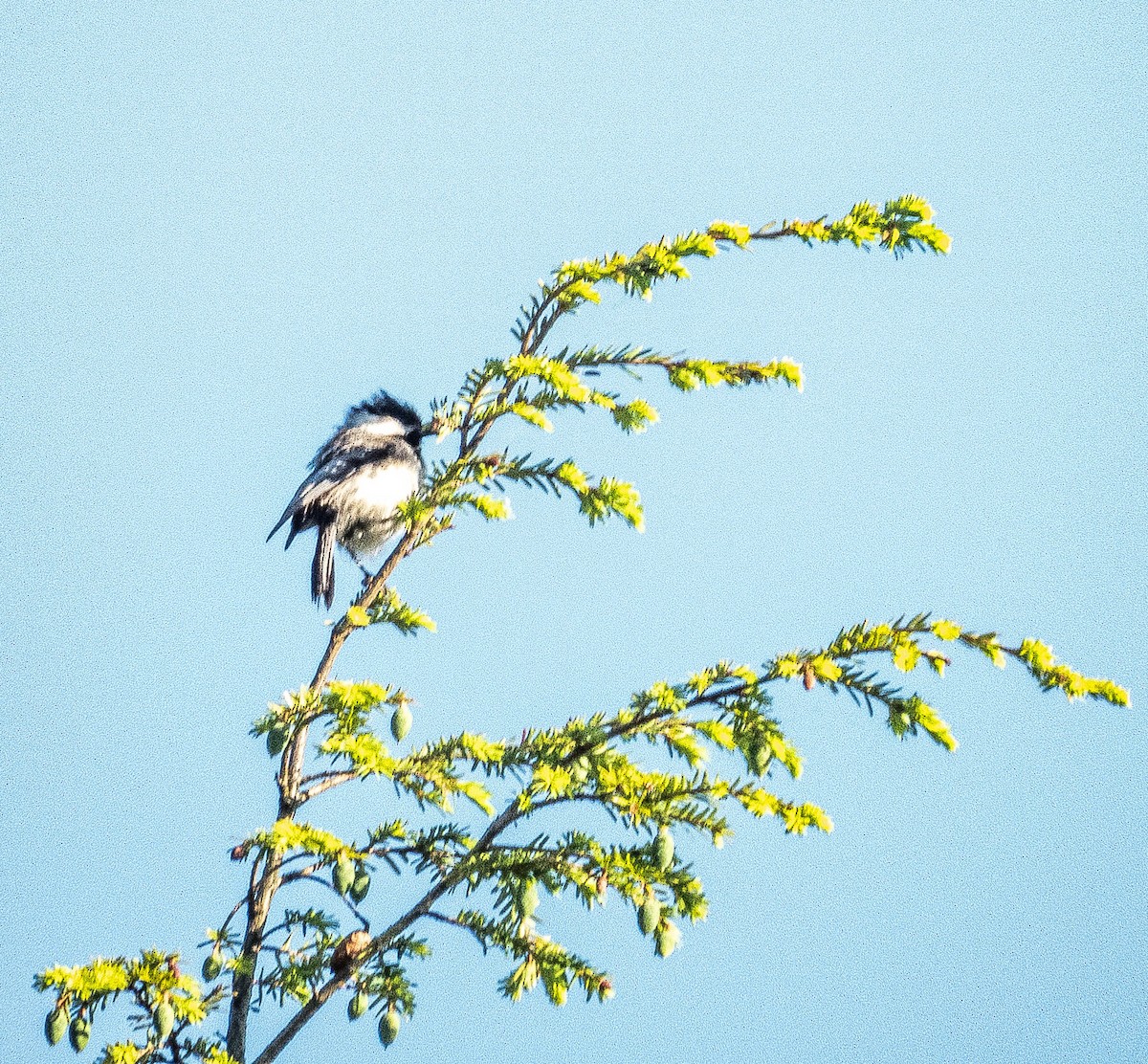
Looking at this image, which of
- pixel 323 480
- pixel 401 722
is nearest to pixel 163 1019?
pixel 401 722

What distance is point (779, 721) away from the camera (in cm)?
294

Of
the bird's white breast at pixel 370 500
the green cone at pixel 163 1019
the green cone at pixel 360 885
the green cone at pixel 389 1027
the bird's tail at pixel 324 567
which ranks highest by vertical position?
the bird's white breast at pixel 370 500

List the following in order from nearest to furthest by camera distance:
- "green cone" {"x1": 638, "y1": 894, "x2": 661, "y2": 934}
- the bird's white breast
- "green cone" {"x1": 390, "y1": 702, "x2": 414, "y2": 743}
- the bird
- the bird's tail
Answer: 1. "green cone" {"x1": 638, "y1": 894, "x2": 661, "y2": 934}
2. "green cone" {"x1": 390, "y1": 702, "x2": 414, "y2": 743}
3. the bird's tail
4. the bird
5. the bird's white breast

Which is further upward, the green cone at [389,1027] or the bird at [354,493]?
the bird at [354,493]

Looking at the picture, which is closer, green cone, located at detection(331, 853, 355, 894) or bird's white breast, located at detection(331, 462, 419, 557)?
green cone, located at detection(331, 853, 355, 894)

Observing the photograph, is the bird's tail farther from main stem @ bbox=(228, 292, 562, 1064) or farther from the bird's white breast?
main stem @ bbox=(228, 292, 562, 1064)

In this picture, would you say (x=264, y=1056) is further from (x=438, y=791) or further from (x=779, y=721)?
(x=779, y=721)

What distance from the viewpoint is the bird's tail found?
17.5 ft

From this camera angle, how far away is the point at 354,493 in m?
5.80

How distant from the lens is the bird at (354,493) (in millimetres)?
5602

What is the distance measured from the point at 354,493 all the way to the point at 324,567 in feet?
1.55

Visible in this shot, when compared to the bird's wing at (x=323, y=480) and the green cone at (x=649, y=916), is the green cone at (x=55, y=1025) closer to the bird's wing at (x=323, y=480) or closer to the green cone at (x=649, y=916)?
the green cone at (x=649, y=916)

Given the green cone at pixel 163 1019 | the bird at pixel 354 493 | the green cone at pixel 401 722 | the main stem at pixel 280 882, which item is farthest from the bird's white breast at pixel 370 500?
the green cone at pixel 163 1019

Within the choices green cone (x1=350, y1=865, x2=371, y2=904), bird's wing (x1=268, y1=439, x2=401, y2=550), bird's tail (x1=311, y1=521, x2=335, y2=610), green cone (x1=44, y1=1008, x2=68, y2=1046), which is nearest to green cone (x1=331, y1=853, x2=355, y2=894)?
green cone (x1=350, y1=865, x2=371, y2=904)
